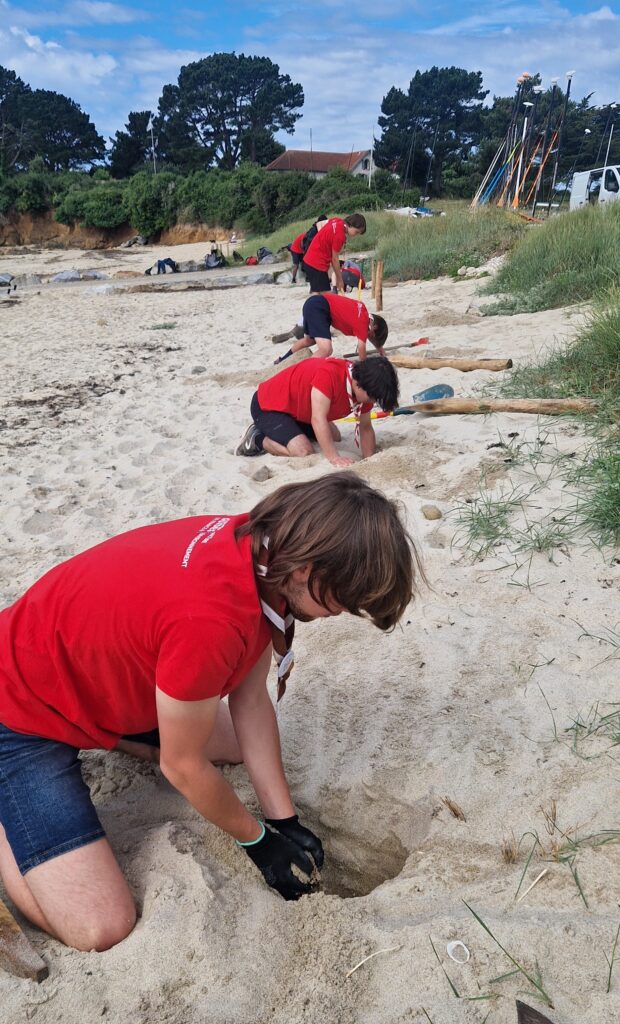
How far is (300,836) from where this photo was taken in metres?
1.77

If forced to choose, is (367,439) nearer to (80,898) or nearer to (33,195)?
(80,898)

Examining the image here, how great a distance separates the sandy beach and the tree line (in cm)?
4450

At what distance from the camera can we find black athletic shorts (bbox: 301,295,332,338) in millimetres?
6035

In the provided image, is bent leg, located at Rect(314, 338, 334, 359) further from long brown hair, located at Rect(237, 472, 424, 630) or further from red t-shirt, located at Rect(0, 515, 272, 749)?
long brown hair, located at Rect(237, 472, 424, 630)

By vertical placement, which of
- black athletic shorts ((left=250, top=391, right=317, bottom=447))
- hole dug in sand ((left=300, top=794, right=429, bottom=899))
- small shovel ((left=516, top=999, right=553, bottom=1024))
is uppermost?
black athletic shorts ((left=250, top=391, right=317, bottom=447))

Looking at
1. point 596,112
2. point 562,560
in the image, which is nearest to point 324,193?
point 596,112

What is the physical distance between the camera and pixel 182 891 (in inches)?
63.4

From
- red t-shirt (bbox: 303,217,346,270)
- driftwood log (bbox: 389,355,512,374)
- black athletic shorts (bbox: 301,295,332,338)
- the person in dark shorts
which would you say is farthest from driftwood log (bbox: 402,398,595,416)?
red t-shirt (bbox: 303,217,346,270)

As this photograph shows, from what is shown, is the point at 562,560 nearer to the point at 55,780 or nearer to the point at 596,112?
the point at 55,780

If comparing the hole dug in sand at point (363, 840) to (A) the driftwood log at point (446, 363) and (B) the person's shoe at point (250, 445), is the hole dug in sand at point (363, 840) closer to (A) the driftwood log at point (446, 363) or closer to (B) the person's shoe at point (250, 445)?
(B) the person's shoe at point (250, 445)

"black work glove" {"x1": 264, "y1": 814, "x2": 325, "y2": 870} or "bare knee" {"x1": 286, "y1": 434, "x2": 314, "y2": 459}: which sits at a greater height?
"bare knee" {"x1": 286, "y1": 434, "x2": 314, "y2": 459}

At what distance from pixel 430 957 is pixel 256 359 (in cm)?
652

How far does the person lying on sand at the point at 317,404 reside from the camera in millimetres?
4207

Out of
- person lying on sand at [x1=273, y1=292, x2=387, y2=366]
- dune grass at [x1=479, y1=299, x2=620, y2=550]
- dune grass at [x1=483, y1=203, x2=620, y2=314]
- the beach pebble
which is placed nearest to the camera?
dune grass at [x1=479, y1=299, x2=620, y2=550]
